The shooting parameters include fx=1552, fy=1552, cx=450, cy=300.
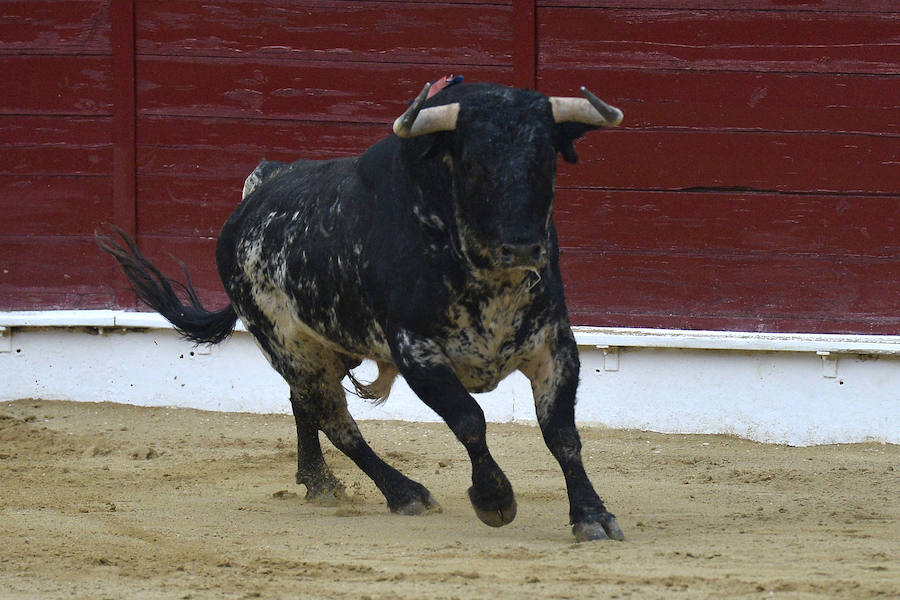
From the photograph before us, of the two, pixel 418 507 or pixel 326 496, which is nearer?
pixel 418 507

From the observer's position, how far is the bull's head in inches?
181

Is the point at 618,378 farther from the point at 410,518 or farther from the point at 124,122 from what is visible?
the point at 124,122

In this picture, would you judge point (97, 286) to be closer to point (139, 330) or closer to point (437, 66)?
point (139, 330)

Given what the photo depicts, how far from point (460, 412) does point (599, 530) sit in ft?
1.89

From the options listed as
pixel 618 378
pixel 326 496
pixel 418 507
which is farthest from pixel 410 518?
pixel 618 378

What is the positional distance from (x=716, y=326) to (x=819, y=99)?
1.19 m

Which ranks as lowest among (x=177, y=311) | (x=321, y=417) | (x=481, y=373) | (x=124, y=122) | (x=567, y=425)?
(x=321, y=417)

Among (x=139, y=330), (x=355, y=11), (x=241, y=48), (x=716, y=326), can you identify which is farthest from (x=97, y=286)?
(x=716, y=326)

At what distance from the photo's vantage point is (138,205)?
26.4 feet

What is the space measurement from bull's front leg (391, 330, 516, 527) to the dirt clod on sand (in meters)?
0.11

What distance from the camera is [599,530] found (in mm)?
4730

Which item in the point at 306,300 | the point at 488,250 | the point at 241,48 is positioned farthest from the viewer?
the point at 241,48

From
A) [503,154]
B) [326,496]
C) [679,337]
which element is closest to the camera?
[503,154]

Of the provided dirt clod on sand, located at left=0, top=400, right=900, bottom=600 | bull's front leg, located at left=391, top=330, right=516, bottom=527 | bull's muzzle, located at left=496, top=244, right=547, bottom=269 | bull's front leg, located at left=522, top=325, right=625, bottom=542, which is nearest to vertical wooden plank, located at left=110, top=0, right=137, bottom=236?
dirt clod on sand, located at left=0, top=400, right=900, bottom=600
